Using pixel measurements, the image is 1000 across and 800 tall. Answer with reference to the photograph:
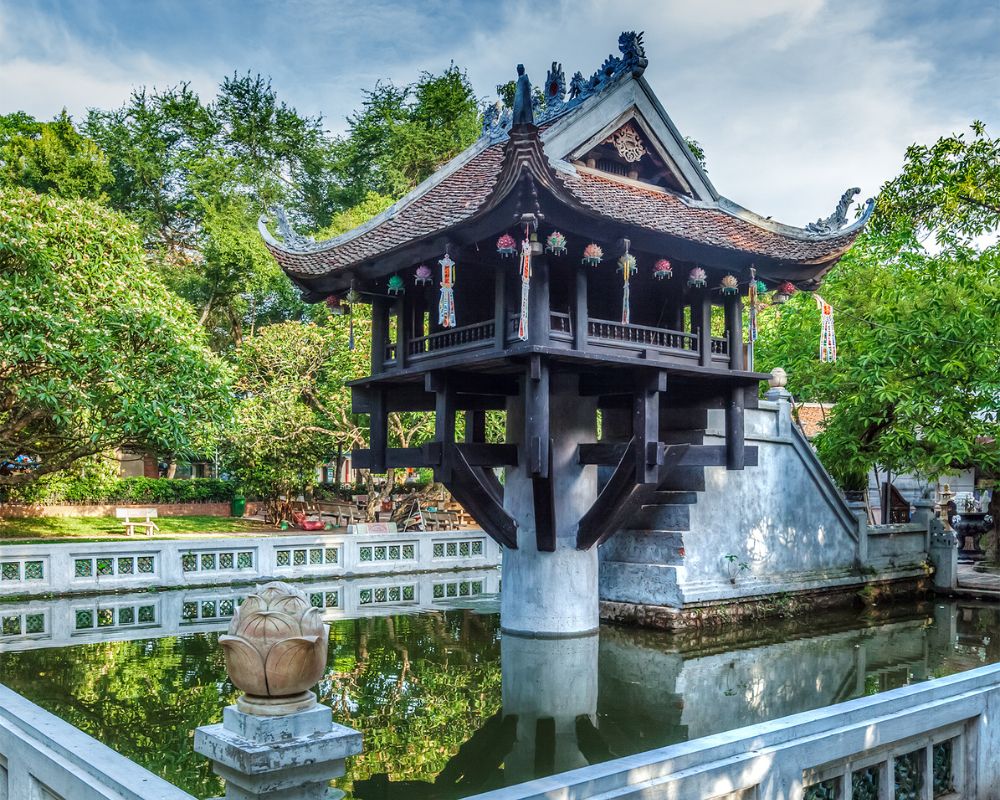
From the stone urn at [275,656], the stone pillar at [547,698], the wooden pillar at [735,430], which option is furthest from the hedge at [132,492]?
the stone urn at [275,656]

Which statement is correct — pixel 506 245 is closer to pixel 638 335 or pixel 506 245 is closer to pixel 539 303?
pixel 539 303

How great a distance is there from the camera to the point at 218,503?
27.7 m

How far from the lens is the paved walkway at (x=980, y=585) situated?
15109mm

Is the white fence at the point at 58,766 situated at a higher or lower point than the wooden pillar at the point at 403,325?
lower

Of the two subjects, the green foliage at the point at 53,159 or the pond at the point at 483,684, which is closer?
the pond at the point at 483,684

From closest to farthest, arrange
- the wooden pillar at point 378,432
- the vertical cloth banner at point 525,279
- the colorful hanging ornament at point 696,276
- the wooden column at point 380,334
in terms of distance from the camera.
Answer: the vertical cloth banner at point 525,279 → the colorful hanging ornament at point 696,276 → the wooden column at point 380,334 → the wooden pillar at point 378,432

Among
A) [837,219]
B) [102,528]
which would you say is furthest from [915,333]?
[102,528]

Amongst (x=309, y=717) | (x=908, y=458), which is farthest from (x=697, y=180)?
(x=309, y=717)

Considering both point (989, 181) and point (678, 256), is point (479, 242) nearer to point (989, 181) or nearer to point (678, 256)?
point (678, 256)

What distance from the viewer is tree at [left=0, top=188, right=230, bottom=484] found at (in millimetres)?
13516

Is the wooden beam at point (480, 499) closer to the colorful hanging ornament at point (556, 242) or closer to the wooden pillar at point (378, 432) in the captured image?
the wooden pillar at point (378, 432)

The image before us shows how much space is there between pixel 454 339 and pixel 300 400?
1312cm

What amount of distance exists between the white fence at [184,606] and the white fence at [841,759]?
8.85m

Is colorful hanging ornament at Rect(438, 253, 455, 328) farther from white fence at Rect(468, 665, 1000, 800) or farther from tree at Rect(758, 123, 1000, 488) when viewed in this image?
tree at Rect(758, 123, 1000, 488)
